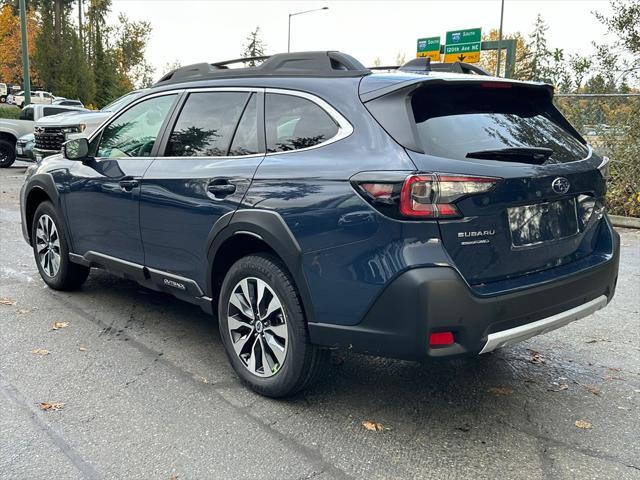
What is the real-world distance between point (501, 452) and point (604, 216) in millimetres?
1573

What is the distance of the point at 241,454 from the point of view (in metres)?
2.83

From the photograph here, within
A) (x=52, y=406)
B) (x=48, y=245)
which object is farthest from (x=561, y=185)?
(x=48, y=245)

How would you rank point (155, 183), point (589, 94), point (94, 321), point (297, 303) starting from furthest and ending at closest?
point (589, 94)
point (94, 321)
point (155, 183)
point (297, 303)

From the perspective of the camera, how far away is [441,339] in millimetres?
2705

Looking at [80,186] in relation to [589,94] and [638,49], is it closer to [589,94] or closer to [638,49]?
[589,94]

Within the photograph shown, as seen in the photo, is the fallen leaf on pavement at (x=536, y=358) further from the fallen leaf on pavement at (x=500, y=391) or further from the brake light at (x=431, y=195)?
the brake light at (x=431, y=195)

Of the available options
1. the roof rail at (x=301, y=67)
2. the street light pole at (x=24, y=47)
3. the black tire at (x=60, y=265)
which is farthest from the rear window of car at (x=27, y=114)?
the roof rail at (x=301, y=67)

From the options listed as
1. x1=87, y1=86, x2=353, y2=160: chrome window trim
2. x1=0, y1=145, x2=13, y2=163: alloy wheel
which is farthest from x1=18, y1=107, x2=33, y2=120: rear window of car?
x1=87, y1=86, x2=353, y2=160: chrome window trim

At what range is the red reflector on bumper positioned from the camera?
269cm

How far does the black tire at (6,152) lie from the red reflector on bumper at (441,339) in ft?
58.4

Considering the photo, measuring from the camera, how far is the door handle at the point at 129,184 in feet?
13.5

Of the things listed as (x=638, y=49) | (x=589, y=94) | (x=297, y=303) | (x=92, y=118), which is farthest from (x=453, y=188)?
(x=92, y=118)

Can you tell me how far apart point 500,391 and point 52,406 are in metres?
2.51

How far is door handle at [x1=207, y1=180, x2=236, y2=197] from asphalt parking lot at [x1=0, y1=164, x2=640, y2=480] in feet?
3.68
